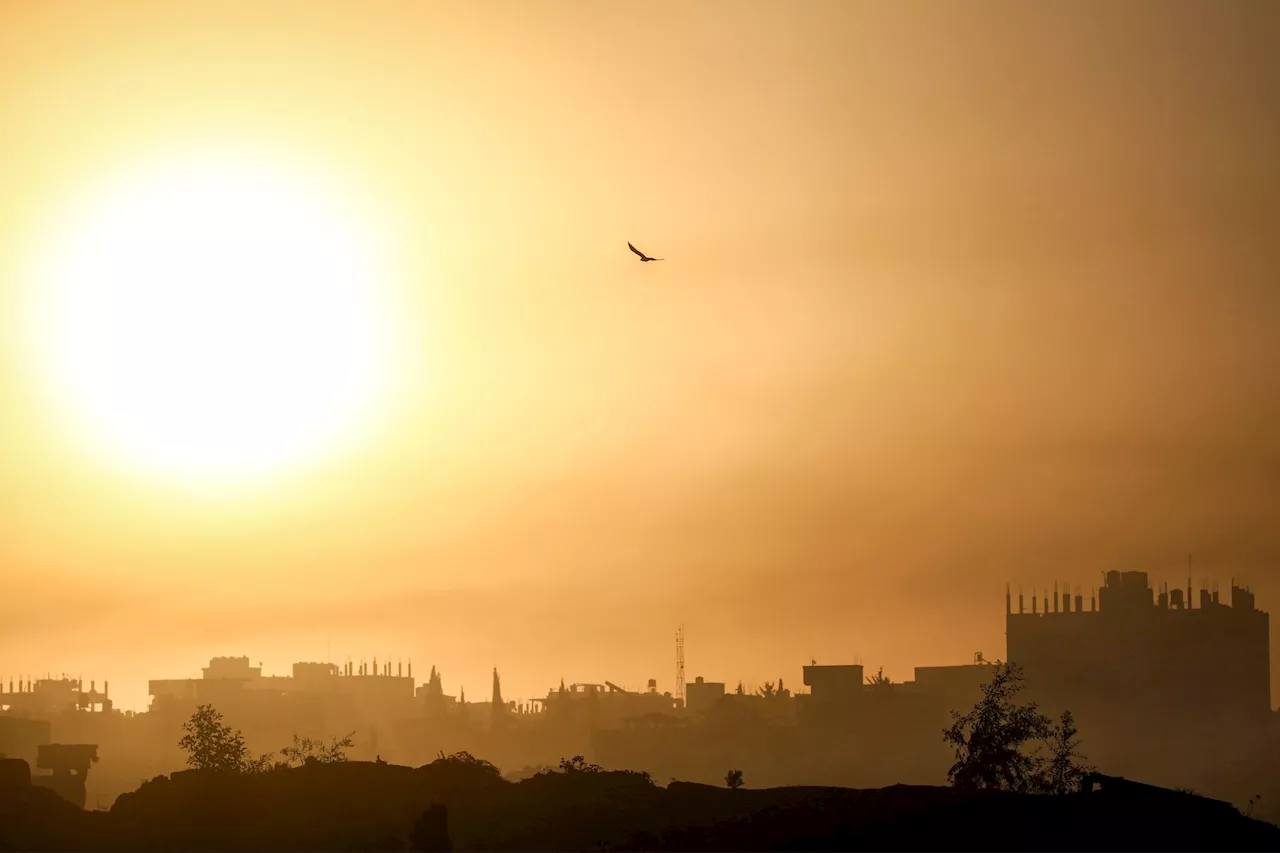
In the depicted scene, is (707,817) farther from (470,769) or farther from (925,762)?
(925,762)

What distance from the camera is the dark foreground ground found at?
4000 centimetres

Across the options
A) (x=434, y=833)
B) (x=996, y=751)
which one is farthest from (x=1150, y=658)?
(x=434, y=833)

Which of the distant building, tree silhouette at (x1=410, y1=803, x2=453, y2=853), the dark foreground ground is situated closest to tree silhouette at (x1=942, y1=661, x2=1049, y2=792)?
the dark foreground ground

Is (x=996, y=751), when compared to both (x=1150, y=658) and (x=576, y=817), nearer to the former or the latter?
(x=576, y=817)

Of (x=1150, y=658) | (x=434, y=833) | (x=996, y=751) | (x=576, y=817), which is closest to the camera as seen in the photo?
(x=434, y=833)

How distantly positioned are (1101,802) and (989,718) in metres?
23.3

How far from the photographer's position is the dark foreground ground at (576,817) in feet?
131

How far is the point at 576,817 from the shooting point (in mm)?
56031

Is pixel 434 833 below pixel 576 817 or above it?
above

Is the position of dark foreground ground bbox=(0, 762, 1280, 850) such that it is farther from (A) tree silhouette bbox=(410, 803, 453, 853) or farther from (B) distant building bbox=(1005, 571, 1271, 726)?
(B) distant building bbox=(1005, 571, 1271, 726)

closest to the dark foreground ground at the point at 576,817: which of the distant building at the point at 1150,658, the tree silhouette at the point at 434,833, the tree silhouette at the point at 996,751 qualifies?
the tree silhouette at the point at 434,833

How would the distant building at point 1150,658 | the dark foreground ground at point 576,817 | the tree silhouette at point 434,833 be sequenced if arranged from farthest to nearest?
the distant building at point 1150,658
the tree silhouette at point 434,833
the dark foreground ground at point 576,817

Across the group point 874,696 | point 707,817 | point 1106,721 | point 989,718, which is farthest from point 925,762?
point 707,817

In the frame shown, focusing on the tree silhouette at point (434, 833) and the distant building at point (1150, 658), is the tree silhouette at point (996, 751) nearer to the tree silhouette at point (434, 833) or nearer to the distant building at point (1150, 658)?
the tree silhouette at point (434, 833)
